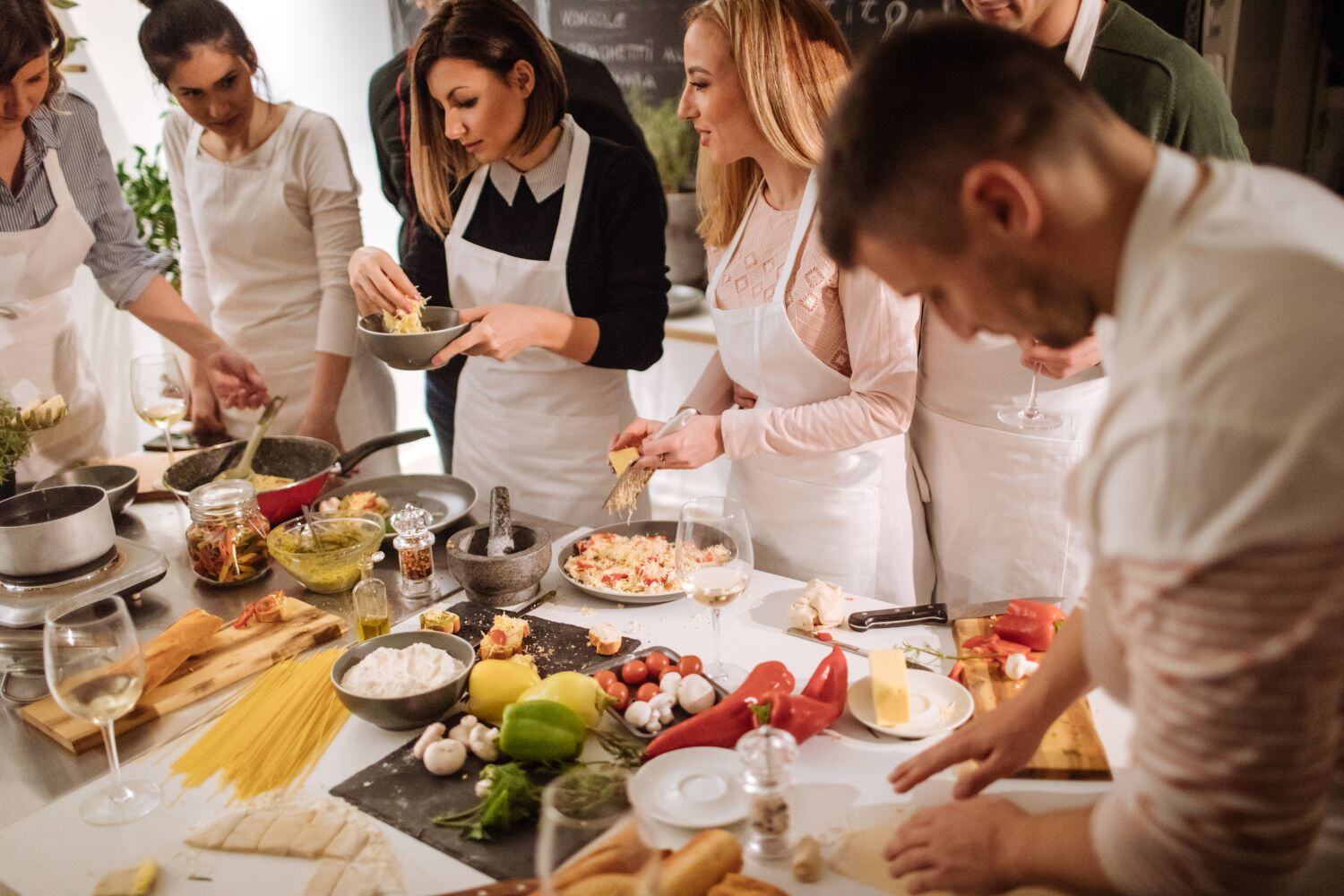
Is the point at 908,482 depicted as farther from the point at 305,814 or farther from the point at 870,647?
the point at 305,814

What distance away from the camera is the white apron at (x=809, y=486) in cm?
222

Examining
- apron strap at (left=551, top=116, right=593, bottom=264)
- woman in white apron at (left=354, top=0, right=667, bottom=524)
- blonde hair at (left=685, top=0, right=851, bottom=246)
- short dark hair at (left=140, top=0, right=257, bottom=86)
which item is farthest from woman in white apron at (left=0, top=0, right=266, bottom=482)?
blonde hair at (left=685, top=0, right=851, bottom=246)

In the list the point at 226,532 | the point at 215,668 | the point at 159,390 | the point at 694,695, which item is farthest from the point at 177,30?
the point at 694,695

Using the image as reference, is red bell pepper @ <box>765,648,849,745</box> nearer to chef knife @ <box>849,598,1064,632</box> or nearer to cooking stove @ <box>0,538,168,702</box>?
chef knife @ <box>849,598,1064,632</box>

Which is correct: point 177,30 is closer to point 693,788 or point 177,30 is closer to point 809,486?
point 809,486

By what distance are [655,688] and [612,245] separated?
1466mm

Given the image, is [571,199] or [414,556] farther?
[571,199]

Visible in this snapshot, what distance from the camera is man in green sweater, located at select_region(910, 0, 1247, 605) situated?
1.93m

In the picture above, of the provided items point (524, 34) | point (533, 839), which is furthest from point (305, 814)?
point (524, 34)

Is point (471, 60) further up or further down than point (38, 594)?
further up

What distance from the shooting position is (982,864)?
1085mm

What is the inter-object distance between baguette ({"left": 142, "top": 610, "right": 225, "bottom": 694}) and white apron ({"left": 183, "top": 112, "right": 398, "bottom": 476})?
1.59m

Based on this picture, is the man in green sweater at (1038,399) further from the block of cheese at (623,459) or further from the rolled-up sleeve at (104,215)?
the rolled-up sleeve at (104,215)

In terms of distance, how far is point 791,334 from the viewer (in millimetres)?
2184
